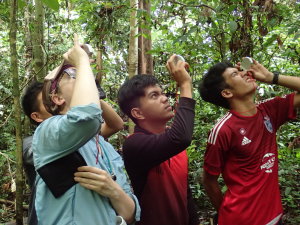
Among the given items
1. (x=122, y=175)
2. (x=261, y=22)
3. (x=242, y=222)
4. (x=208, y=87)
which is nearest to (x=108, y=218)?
(x=122, y=175)

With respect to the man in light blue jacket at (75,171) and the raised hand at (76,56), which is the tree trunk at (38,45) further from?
the man in light blue jacket at (75,171)

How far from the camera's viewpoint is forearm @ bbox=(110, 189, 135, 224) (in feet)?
4.73

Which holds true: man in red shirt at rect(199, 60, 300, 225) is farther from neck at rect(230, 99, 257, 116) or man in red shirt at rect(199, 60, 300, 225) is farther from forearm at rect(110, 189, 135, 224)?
forearm at rect(110, 189, 135, 224)

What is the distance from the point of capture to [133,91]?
213cm

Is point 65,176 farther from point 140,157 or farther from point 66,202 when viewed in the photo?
point 140,157

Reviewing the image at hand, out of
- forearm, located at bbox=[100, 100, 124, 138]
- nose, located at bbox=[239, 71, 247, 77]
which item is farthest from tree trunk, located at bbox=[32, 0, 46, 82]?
nose, located at bbox=[239, 71, 247, 77]

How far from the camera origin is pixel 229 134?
219 centimetres

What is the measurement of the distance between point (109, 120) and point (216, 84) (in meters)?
0.90

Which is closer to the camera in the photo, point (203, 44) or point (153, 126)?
point (153, 126)

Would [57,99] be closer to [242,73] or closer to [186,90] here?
[186,90]

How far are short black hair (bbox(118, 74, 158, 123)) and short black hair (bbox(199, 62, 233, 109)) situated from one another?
0.57 m

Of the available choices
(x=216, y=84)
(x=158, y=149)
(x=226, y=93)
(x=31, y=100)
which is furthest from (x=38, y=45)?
(x=158, y=149)

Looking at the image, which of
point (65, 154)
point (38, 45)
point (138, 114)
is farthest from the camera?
point (38, 45)

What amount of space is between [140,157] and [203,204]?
271 centimetres
